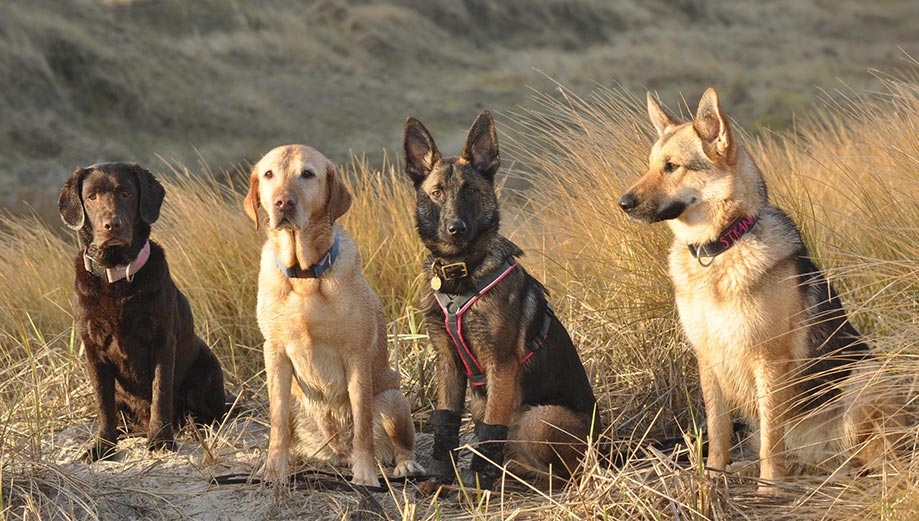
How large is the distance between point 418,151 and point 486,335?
84cm

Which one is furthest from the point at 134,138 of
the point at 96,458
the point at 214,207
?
the point at 96,458

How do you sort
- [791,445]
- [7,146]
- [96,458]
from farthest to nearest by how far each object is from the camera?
1. [7,146]
2. [96,458]
3. [791,445]

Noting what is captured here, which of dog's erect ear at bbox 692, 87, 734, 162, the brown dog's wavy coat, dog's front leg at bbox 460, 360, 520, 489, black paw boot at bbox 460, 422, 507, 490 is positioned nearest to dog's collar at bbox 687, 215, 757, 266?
dog's erect ear at bbox 692, 87, 734, 162

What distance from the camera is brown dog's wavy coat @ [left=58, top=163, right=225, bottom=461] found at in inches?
194

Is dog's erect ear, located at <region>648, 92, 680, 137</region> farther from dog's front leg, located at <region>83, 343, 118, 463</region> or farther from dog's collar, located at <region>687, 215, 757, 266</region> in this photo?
dog's front leg, located at <region>83, 343, 118, 463</region>

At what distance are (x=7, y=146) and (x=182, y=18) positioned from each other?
10295 mm

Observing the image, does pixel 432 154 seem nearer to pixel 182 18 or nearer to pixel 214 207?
pixel 214 207

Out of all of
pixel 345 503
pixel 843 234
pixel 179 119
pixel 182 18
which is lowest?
pixel 345 503

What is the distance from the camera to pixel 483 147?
177 inches

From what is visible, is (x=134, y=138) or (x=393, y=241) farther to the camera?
(x=134, y=138)

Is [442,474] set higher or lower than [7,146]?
lower

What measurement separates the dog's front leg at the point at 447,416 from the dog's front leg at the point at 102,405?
1687 mm

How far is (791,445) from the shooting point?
433 cm

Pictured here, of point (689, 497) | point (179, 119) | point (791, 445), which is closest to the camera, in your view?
point (689, 497)
